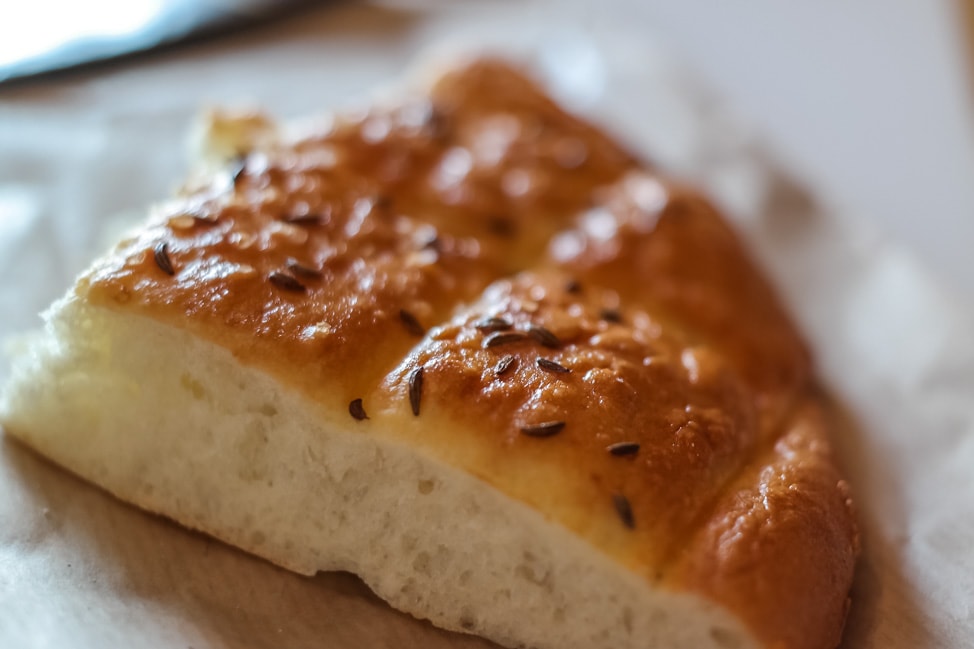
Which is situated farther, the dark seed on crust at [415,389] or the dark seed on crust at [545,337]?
the dark seed on crust at [545,337]

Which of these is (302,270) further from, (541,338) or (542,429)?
(542,429)

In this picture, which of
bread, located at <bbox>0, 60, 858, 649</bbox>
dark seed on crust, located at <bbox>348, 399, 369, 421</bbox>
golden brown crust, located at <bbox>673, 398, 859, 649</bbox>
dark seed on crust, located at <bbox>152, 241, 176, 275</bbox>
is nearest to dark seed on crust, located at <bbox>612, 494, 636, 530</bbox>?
bread, located at <bbox>0, 60, 858, 649</bbox>

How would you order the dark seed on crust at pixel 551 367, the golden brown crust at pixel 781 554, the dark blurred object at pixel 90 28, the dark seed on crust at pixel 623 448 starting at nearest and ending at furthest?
the golden brown crust at pixel 781 554
the dark seed on crust at pixel 623 448
the dark seed on crust at pixel 551 367
the dark blurred object at pixel 90 28

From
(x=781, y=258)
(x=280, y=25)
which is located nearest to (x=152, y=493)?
(x=781, y=258)

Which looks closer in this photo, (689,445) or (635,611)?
(635,611)

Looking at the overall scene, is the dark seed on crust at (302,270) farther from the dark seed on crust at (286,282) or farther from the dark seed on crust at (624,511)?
the dark seed on crust at (624,511)

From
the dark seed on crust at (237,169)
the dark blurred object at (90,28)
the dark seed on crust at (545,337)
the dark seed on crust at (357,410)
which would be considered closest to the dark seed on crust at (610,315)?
the dark seed on crust at (545,337)

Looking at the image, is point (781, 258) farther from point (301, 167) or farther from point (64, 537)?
point (64, 537)
